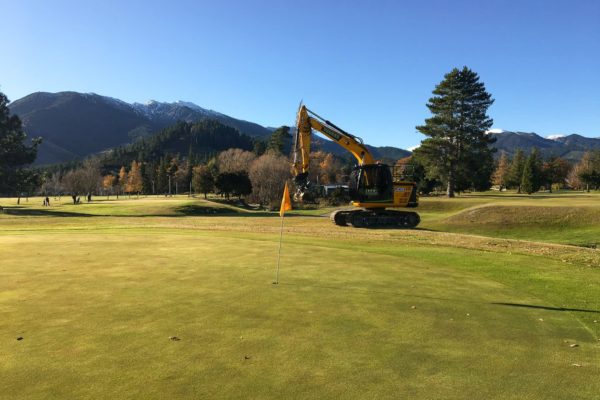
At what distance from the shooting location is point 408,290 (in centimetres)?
925

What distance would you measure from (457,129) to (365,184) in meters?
39.3

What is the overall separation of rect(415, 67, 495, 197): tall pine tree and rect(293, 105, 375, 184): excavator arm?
33676 millimetres

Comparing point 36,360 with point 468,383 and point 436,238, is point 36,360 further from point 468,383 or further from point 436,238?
point 436,238

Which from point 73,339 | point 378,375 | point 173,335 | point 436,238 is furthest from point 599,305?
point 436,238

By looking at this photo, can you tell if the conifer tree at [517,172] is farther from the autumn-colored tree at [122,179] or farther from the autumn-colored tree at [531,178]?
the autumn-colored tree at [122,179]

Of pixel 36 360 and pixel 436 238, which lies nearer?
pixel 36 360

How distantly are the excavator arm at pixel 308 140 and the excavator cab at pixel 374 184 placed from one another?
2041mm

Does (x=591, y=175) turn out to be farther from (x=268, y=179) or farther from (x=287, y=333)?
(x=287, y=333)

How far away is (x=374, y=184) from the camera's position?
2923 cm

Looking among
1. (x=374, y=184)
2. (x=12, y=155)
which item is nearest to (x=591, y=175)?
(x=374, y=184)

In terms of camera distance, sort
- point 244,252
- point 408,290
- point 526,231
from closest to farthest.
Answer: point 408,290 → point 244,252 → point 526,231

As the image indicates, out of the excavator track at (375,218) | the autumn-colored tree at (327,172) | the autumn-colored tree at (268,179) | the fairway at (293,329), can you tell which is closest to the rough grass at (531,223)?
the excavator track at (375,218)

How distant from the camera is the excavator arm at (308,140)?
1204 inches

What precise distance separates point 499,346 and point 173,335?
4.58 m
